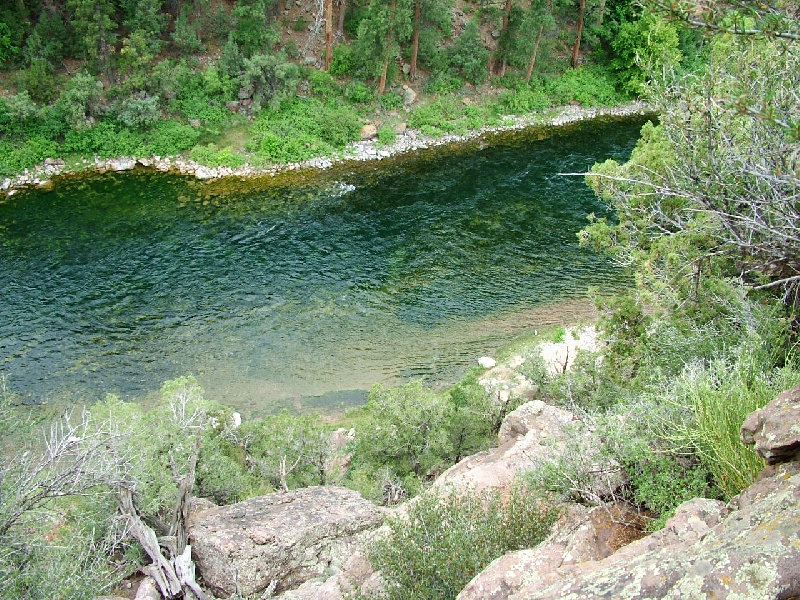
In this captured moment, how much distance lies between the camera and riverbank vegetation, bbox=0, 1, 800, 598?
11758 millimetres

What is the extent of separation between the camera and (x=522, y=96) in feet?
184

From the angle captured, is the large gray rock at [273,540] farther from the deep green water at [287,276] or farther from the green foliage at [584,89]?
the green foliage at [584,89]

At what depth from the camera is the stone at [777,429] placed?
942cm

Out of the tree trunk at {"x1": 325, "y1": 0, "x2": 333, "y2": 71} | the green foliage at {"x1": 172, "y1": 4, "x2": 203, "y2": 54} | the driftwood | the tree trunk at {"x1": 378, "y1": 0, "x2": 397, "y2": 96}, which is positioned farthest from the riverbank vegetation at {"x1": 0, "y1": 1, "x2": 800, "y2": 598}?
the tree trunk at {"x1": 325, "y1": 0, "x2": 333, "y2": 71}

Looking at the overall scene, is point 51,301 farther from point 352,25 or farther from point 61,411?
point 352,25

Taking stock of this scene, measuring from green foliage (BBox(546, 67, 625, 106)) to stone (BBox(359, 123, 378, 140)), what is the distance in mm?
16663

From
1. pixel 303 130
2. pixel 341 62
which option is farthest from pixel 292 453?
pixel 341 62

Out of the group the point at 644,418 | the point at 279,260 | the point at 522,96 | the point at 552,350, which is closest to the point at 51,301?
the point at 279,260

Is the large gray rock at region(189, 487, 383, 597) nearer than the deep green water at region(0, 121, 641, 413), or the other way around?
the large gray rock at region(189, 487, 383, 597)

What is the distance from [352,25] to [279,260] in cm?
2851

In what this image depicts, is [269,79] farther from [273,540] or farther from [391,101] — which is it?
[273,540]

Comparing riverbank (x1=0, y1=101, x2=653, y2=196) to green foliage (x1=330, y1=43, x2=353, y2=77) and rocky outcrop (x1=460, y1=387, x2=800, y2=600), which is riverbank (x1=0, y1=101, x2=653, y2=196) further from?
rocky outcrop (x1=460, y1=387, x2=800, y2=600)

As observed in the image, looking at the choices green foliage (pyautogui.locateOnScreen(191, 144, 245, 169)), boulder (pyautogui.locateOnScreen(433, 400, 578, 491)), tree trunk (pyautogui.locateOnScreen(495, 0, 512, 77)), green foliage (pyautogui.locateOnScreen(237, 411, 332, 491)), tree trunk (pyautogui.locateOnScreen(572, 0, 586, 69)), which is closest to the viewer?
boulder (pyautogui.locateOnScreen(433, 400, 578, 491))

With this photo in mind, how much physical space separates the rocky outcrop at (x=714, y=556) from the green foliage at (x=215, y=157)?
4081cm
